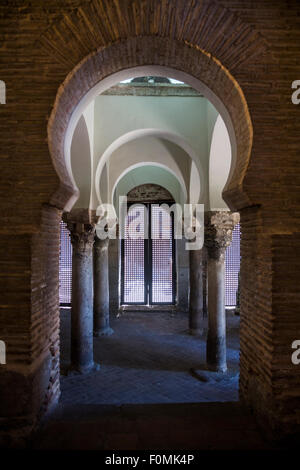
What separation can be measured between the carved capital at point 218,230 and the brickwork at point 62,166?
3778 millimetres

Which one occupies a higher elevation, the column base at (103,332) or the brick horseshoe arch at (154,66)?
the brick horseshoe arch at (154,66)

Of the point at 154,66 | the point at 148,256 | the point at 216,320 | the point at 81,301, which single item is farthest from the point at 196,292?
the point at 154,66

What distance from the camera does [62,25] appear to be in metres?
3.34

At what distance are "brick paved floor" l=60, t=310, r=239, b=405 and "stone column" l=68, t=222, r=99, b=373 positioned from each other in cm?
39

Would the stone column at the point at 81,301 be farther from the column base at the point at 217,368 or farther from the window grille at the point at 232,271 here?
the window grille at the point at 232,271

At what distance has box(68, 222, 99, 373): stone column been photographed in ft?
23.6

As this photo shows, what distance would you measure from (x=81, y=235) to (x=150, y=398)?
12.5 ft

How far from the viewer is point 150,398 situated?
19.5 feet

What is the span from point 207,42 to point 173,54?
1.69 feet

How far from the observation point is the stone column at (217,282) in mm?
7301

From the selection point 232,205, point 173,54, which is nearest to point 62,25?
point 173,54

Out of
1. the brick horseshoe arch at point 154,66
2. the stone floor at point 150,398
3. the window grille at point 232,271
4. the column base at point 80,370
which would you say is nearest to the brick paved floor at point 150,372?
the stone floor at point 150,398

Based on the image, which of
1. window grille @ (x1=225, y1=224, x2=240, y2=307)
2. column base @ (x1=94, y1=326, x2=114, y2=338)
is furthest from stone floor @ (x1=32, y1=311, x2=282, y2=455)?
window grille @ (x1=225, y1=224, x2=240, y2=307)
